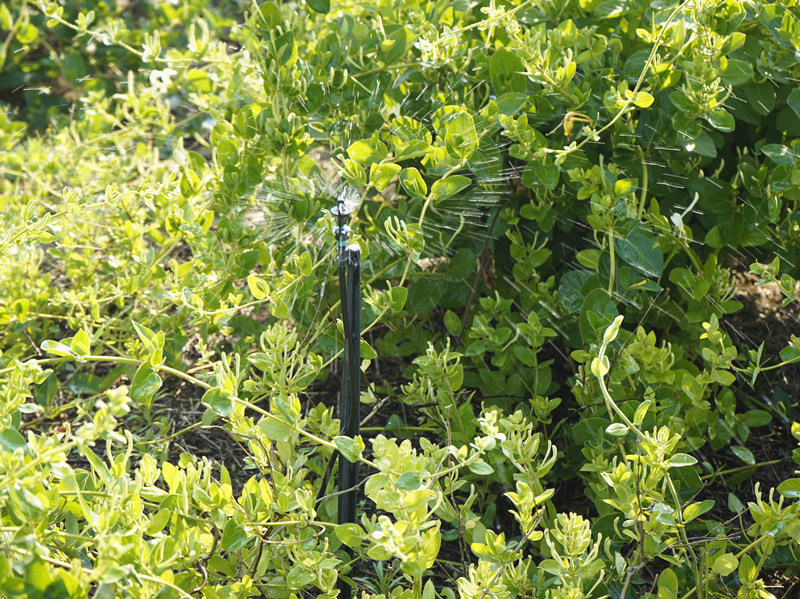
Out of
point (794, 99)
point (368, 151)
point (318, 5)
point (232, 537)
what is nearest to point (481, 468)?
point (232, 537)

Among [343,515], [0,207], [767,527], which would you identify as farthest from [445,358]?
[0,207]

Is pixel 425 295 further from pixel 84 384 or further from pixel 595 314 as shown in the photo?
pixel 84 384

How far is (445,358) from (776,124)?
81 centimetres

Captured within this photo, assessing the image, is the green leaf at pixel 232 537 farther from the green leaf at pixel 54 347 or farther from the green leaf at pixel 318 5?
the green leaf at pixel 318 5

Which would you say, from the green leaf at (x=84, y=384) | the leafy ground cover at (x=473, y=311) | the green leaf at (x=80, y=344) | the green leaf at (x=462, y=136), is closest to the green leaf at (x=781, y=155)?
the leafy ground cover at (x=473, y=311)

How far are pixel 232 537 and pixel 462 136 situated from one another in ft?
2.20

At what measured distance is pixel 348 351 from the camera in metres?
1.06

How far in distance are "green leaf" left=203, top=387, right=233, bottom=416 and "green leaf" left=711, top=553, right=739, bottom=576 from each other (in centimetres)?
71

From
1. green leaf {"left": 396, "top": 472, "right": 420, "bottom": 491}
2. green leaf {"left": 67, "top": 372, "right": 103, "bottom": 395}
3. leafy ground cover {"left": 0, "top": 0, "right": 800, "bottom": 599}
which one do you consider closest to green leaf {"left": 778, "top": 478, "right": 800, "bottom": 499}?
leafy ground cover {"left": 0, "top": 0, "right": 800, "bottom": 599}

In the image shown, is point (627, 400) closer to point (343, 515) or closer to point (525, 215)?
point (525, 215)

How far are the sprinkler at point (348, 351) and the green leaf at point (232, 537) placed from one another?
155 millimetres

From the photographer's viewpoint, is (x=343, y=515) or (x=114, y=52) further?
(x=114, y=52)

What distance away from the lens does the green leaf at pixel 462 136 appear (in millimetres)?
1188

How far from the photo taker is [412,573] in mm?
899
